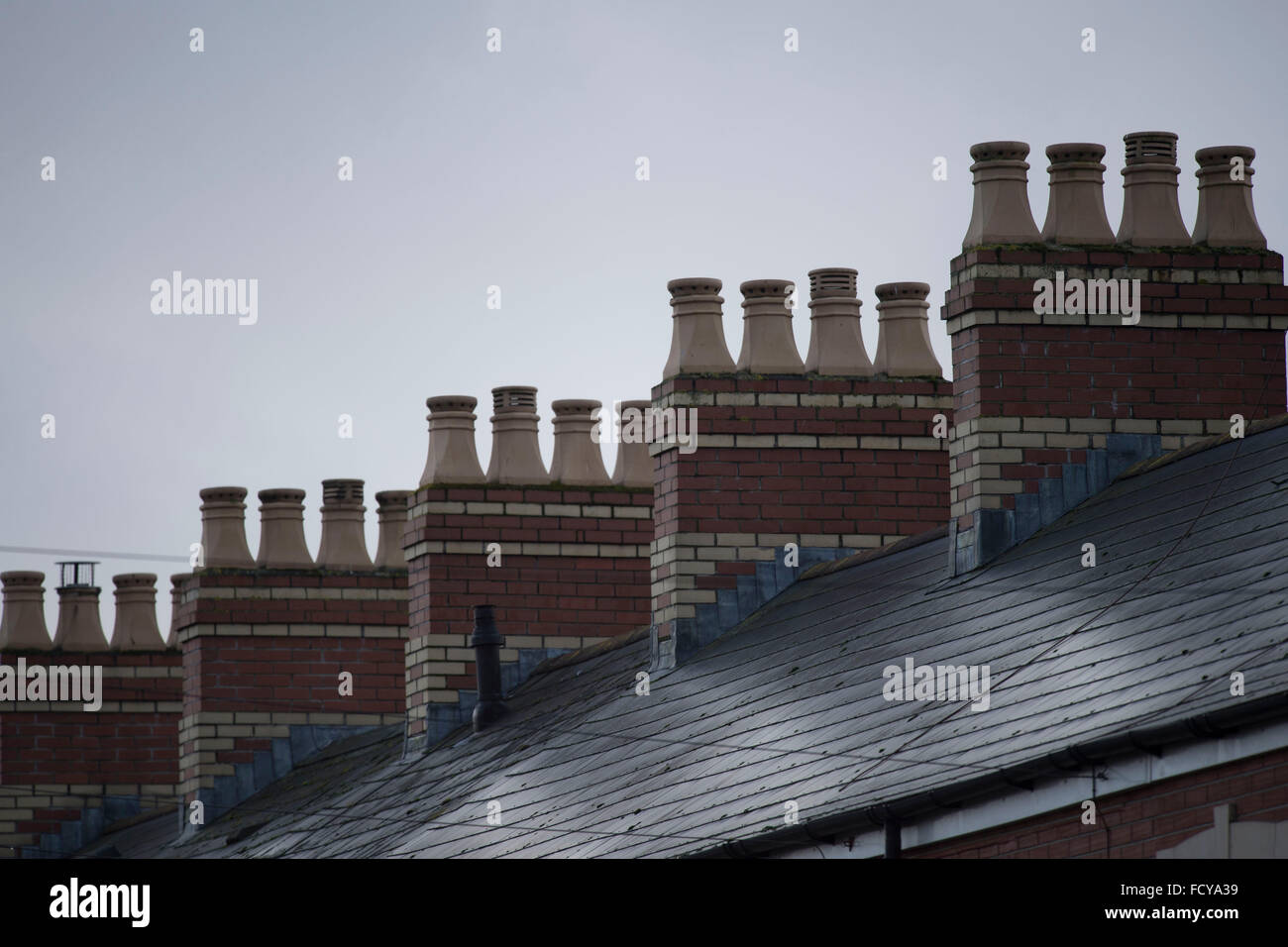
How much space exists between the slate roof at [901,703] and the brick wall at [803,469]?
23.7 inches

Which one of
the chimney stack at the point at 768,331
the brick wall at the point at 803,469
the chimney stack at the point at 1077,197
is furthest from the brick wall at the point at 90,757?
the chimney stack at the point at 1077,197

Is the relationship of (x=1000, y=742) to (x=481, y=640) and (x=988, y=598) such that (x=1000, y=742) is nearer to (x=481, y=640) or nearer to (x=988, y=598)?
(x=988, y=598)

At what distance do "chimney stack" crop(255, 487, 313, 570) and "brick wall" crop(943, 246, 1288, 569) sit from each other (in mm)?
12940

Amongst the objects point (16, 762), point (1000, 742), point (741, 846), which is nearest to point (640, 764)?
point (741, 846)

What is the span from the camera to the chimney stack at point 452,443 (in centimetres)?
2719

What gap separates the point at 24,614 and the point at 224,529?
6.14 m

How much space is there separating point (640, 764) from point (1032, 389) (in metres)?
4.03

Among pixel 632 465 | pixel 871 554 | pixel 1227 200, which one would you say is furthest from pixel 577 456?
pixel 1227 200

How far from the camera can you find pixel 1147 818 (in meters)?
12.6

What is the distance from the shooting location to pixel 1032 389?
1972cm

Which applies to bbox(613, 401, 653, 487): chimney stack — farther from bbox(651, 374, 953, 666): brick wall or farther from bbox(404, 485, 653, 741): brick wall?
bbox(651, 374, 953, 666): brick wall

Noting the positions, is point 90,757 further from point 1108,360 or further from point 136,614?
point 1108,360

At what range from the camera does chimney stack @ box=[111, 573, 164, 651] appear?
36.2 meters

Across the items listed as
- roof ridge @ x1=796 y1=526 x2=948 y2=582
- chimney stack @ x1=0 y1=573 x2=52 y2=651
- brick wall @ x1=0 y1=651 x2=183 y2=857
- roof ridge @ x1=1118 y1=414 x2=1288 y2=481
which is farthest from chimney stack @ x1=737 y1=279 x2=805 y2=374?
chimney stack @ x1=0 y1=573 x2=52 y2=651
